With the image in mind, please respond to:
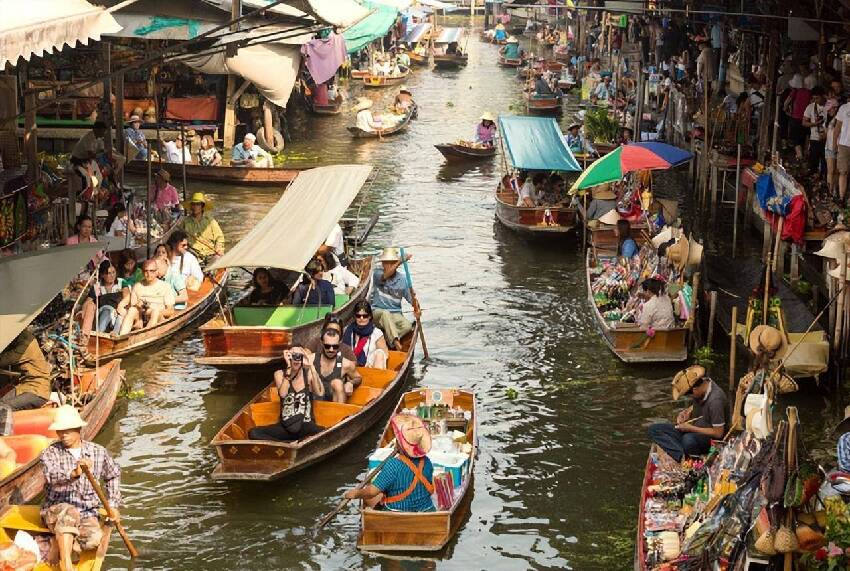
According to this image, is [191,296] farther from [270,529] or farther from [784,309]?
[784,309]

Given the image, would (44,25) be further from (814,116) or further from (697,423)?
(814,116)

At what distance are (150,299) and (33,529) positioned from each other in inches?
265

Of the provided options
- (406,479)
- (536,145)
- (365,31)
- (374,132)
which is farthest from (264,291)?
(365,31)

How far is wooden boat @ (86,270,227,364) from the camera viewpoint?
1509 cm

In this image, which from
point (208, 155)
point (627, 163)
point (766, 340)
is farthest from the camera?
point (208, 155)

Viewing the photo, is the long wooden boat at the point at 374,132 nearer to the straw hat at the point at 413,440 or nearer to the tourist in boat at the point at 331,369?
the tourist in boat at the point at 331,369

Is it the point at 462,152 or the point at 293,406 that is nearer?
the point at 293,406

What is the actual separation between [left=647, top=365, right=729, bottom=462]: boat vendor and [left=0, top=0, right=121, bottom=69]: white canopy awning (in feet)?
20.1

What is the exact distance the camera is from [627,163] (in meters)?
19.0

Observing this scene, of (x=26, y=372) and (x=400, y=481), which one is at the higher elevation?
(x=26, y=372)

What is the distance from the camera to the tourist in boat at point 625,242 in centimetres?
1809

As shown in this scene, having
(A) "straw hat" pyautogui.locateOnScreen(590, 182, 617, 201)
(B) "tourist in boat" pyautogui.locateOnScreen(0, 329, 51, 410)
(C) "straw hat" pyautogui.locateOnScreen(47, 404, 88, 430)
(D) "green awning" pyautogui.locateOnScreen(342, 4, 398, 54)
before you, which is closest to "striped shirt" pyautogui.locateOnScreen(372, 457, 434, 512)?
(C) "straw hat" pyautogui.locateOnScreen(47, 404, 88, 430)

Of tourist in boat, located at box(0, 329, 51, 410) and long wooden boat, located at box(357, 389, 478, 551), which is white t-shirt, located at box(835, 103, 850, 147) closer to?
long wooden boat, located at box(357, 389, 478, 551)

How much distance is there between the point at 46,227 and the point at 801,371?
31.4 ft
